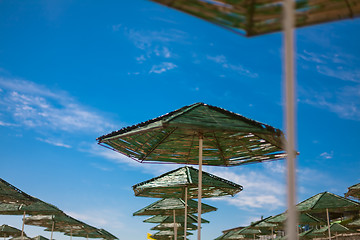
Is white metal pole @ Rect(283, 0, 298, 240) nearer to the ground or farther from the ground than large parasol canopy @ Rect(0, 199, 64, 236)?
nearer to the ground

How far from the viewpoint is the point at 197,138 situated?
33.6 ft

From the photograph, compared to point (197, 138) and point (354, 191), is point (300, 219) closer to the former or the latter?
point (354, 191)

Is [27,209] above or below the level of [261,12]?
below

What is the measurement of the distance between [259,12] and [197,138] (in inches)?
268

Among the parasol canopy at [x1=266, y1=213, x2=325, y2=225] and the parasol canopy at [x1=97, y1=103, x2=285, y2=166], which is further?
the parasol canopy at [x1=266, y1=213, x2=325, y2=225]

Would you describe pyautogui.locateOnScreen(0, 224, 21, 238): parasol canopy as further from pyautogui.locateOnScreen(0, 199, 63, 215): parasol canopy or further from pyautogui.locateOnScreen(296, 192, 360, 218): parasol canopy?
pyautogui.locateOnScreen(296, 192, 360, 218): parasol canopy

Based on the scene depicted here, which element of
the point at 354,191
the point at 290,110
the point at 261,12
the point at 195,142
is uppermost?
the point at 195,142

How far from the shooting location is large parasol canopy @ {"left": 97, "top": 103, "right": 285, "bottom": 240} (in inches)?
267

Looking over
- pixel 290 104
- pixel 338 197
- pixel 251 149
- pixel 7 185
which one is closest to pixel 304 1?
pixel 290 104

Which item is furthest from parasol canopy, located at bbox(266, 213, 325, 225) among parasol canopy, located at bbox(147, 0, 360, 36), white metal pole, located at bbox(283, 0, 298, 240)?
white metal pole, located at bbox(283, 0, 298, 240)

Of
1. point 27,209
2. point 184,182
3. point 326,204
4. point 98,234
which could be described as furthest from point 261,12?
point 98,234

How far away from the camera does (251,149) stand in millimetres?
9641

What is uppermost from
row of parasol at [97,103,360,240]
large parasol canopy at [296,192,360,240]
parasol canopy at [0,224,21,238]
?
row of parasol at [97,103,360,240]

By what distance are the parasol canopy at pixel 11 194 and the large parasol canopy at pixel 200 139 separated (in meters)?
2.94
